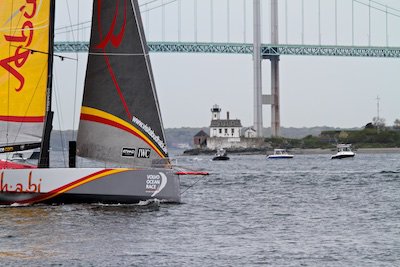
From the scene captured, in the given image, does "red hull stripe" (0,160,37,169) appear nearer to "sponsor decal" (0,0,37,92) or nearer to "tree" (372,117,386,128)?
"sponsor decal" (0,0,37,92)

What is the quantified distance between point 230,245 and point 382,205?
7.67 metres

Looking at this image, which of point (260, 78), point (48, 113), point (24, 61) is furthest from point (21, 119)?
point (260, 78)

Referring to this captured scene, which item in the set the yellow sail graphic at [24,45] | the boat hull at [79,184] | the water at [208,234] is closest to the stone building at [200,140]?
the water at [208,234]

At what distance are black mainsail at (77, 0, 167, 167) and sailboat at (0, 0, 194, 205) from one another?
0.02 metres

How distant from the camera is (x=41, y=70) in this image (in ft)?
55.8

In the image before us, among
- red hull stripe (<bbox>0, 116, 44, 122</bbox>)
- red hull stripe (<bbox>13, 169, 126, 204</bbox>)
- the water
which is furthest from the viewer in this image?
red hull stripe (<bbox>0, 116, 44, 122</bbox>)

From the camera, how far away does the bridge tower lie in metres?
83.6

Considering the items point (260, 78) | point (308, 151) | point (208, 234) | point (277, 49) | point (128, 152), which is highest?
point (277, 49)

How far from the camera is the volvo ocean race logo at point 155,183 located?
16.7 meters

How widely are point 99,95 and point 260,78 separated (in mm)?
67687

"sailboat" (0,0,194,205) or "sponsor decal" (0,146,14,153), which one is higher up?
"sailboat" (0,0,194,205)

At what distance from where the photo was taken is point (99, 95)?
55.9ft

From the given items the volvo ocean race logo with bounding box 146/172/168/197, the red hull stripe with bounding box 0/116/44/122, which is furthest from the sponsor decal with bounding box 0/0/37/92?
the volvo ocean race logo with bounding box 146/172/168/197

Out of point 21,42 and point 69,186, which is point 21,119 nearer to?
point 21,42
